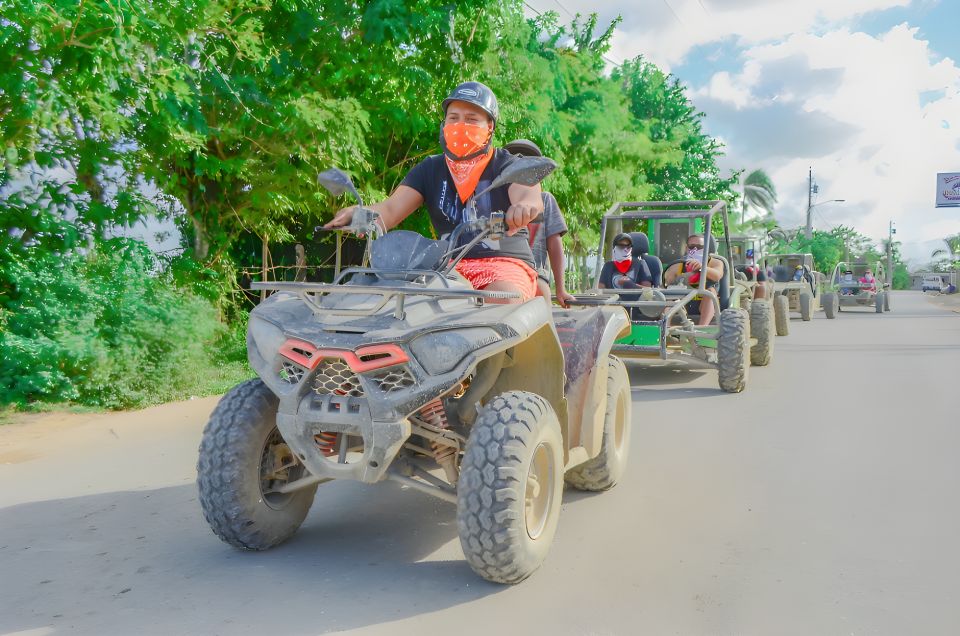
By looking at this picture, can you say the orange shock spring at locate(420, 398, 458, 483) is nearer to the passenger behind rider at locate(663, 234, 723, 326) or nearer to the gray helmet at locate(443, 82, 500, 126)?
the gray helmet at locate(443, 82, 500, 126)

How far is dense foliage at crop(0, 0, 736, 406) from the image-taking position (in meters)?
7.23

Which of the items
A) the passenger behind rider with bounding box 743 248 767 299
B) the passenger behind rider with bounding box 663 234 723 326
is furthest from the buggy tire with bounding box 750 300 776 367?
the passenger behind rider with bounding box 743 248 767 299

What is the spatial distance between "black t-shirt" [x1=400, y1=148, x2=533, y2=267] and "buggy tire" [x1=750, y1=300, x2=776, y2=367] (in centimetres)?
763

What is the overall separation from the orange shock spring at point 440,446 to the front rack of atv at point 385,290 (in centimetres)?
54

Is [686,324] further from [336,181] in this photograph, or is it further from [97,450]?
[336,181]

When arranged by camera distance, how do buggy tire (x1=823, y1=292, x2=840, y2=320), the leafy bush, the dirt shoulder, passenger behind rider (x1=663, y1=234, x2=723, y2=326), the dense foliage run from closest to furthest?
the dirt shoulder
the dense foliage
the leafy bush
passenger behind rider (x1=663, y1=234, x2=723, y2=326)
buggy tire (x1=823, y1=292, x2=840, y2=320)

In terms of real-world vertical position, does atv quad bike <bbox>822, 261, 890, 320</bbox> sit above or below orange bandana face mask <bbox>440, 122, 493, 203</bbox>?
below

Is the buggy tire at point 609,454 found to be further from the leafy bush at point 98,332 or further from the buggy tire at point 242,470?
the leafy bush at point 98,332

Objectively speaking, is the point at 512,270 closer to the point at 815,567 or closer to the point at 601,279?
the point at 815,567

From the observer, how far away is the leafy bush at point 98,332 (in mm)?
7770

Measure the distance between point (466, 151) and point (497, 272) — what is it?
0.71 meters

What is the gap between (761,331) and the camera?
11.4 m

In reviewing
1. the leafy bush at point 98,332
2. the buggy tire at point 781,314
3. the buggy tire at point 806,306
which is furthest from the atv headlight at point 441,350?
the buggy tire at point 806,306

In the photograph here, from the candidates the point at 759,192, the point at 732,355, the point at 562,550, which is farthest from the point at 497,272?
the point at 759,192
